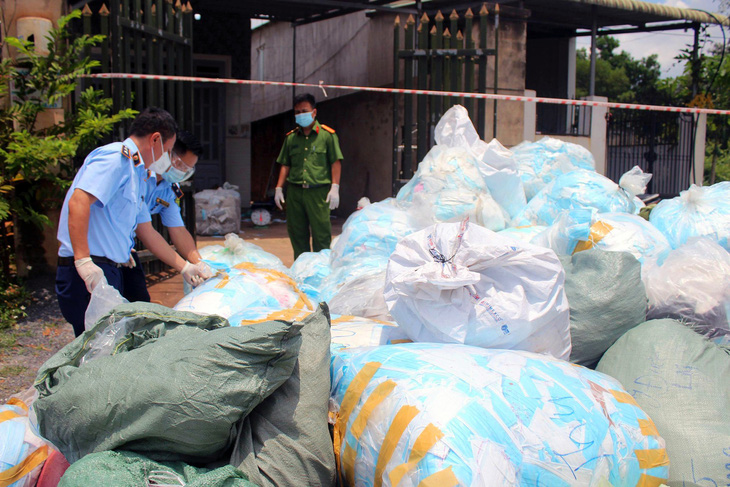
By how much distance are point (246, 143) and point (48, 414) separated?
8882 millimetres

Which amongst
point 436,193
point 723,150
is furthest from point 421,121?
point 723,150

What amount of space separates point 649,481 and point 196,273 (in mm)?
2029

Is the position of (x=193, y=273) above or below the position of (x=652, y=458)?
above

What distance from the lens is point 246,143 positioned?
1027 centimetres

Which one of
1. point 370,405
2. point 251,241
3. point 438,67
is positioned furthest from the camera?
point 251,241

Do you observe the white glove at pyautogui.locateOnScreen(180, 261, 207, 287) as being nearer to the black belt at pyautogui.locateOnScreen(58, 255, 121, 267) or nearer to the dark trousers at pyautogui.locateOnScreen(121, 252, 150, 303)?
the dark trousers at pyautogui.locateOnScreen(121, 252, 150, 303)

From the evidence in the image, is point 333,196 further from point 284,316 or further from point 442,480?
point 442,480

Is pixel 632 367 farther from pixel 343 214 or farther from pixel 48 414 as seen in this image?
pixel 343 214

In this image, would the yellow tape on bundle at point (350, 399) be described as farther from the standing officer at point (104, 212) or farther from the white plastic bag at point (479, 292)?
the standing officer at point (104, 212)

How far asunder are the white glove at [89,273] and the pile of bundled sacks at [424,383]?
197 millimetres

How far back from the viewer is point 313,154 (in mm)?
5445

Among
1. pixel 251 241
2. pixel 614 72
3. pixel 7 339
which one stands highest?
pixel 614 72

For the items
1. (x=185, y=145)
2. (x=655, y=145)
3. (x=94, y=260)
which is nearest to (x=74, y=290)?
(x=94, y=260)

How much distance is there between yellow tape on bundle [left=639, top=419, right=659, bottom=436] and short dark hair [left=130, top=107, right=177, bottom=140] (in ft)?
7.23
